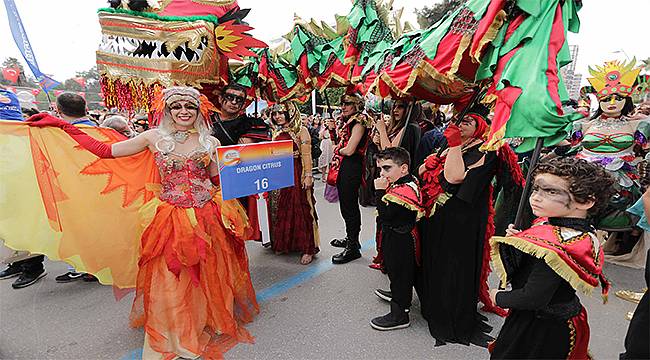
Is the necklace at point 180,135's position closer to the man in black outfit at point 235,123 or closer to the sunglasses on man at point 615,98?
the man in black outfit at point 235,123

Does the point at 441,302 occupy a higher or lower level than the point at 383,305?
higher

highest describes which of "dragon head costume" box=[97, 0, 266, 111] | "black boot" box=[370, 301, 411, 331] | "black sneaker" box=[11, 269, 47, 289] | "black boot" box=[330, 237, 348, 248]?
"dragon head costume" box=[97, 0, 266, 111]

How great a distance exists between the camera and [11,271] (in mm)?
3512

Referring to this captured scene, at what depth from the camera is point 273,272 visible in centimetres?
355

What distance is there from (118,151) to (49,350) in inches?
56.8

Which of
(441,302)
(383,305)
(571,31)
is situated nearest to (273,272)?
(383,305)

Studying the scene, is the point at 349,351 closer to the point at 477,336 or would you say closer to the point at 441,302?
the point at 441,302

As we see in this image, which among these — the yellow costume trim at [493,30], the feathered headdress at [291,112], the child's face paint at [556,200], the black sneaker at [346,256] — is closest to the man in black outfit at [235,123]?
the feathered headdress at [291,112]

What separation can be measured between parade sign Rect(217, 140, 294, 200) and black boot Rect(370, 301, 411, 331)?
1316 millimetres

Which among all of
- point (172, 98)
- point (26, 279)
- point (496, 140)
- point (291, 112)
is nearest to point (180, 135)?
point (172, 98)

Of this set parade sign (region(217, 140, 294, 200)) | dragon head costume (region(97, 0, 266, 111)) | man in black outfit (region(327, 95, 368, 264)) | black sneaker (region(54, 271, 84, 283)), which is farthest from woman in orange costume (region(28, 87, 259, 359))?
man in black outfit (region(327, 95, 368, 264))

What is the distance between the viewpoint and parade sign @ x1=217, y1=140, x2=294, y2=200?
240 cm

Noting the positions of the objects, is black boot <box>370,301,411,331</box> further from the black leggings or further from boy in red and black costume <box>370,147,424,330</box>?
the black leggings

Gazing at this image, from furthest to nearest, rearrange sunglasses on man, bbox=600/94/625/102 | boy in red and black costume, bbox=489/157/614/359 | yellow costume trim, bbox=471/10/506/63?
sunglasses on man, bbox=600/94/625/102, yellow costume trim, bbox=471/10/506/63, boy in red and black costume, bbox=489/157/614/359
